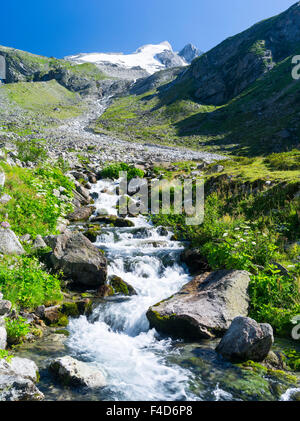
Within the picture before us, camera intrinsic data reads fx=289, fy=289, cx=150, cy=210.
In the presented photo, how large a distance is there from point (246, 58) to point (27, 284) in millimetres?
116768

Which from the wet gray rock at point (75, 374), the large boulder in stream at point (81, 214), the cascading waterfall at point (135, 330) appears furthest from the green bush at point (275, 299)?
the large boulder in stream at point (81, 214)

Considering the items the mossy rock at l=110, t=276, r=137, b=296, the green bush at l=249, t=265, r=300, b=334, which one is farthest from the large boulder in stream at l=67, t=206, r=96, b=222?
the green bush at l=249, t=265, r=300, b=334

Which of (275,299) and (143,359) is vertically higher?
(275,299)

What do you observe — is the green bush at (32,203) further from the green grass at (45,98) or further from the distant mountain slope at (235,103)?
the green grass at (45,98)

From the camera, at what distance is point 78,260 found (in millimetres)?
9625

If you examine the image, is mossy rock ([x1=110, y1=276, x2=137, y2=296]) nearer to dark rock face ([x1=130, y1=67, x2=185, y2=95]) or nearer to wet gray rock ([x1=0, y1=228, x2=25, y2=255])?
wet gray rock ([x1=0, y1=228, x2=25, y2=255])

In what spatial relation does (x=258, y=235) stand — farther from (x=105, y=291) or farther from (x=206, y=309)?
(x=105, y=291)

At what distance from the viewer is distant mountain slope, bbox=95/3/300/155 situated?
56.7 m

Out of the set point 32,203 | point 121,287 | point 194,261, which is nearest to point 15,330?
point 121,287

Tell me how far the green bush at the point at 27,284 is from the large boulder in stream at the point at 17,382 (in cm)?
222

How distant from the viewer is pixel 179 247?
1334 cm

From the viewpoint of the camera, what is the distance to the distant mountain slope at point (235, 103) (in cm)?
5672
